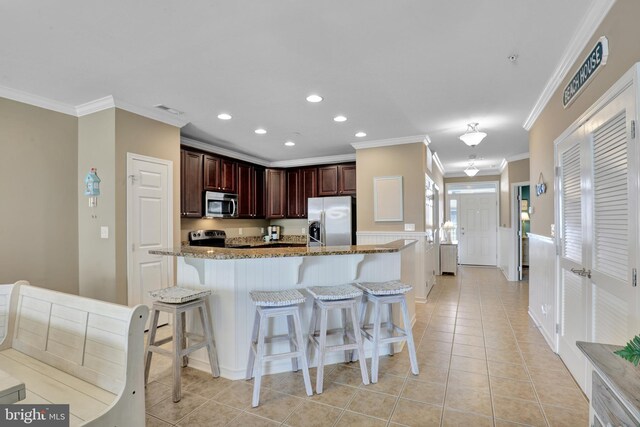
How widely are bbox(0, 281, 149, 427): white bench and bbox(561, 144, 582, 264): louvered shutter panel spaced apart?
2.87 metres

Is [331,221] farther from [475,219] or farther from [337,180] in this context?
[475,219]

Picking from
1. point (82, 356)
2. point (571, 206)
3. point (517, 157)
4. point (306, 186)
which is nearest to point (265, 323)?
point (82, 356)

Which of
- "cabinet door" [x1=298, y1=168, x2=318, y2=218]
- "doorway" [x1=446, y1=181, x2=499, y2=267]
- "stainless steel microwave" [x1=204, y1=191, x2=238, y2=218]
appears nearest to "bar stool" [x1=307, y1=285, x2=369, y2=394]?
"stainless steel microwave" [x1=204, y1=191, x2=238, y2=218]

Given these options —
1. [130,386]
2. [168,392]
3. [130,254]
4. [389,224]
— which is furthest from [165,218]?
[389,224]

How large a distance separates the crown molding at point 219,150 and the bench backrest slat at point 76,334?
3.20 meters

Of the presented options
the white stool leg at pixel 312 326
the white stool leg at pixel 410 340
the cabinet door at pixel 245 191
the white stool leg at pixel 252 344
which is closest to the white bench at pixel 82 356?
the white stool leg at pixel 252 344

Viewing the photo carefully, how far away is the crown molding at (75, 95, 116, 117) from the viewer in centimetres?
322

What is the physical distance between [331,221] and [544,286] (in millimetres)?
3175

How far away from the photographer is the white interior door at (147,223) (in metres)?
3.40

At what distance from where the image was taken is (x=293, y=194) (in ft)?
20.6

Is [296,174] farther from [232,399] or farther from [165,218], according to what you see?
[232,399]

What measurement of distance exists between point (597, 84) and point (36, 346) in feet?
11.9

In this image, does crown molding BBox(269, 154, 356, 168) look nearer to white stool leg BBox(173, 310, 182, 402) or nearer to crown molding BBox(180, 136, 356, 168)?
crown molding BBox(180, 136, 356, 168)

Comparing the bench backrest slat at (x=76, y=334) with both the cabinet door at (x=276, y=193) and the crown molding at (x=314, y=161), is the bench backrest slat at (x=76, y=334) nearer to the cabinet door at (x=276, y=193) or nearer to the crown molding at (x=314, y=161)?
the cabinet door at (x=276, y=193)
